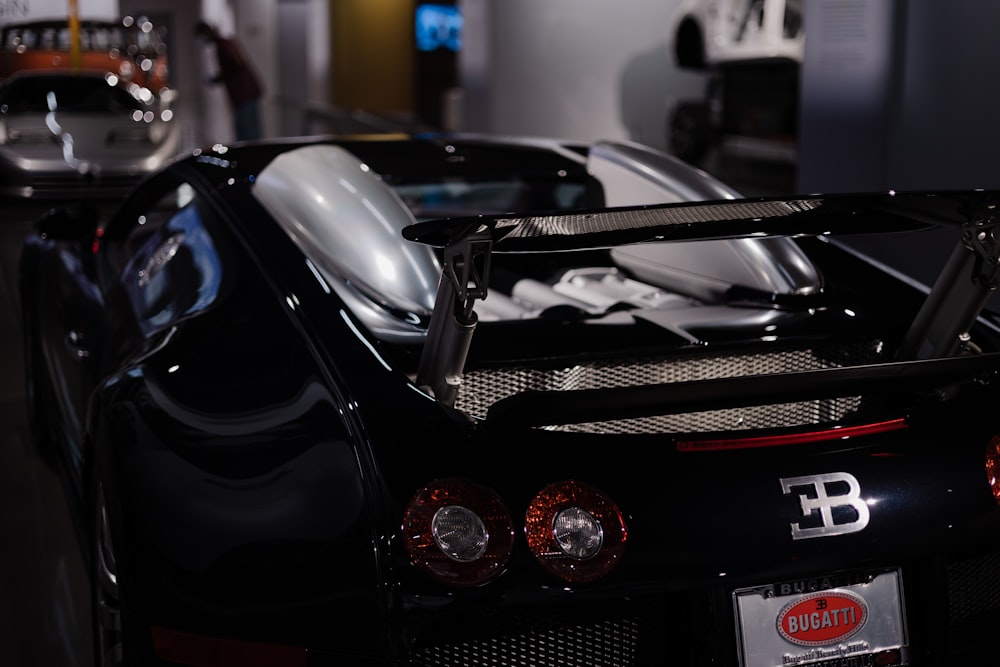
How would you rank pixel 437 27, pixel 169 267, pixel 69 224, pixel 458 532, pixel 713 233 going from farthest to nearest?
pixel 437 27
pixel 69 224
pixel 169 267
pixel 713 233
pixel 458 532

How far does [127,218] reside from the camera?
312cm

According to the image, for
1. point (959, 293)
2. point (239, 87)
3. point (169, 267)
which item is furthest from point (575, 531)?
point (239, 87)

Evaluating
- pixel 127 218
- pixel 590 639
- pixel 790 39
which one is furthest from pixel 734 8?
pixel 590 639

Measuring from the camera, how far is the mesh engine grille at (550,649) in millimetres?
1551

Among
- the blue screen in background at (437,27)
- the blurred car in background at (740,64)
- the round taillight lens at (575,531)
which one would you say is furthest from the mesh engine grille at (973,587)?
the blue screen in background at (437,27)

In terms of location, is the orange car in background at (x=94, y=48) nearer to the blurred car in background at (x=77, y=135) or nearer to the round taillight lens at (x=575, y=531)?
the blurred car in background at (x=77, y=135)

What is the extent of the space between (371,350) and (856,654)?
2.67 feet

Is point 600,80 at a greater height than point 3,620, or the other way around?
point 600,80

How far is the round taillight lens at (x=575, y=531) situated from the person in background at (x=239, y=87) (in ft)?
32.9

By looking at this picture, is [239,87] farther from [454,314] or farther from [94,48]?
[454,314]

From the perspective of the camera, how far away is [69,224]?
3182 millimetres

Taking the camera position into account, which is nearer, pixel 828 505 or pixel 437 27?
pixel 828 505

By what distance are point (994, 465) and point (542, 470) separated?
27.2 inches

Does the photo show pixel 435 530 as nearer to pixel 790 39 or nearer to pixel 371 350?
pixel 371 350
